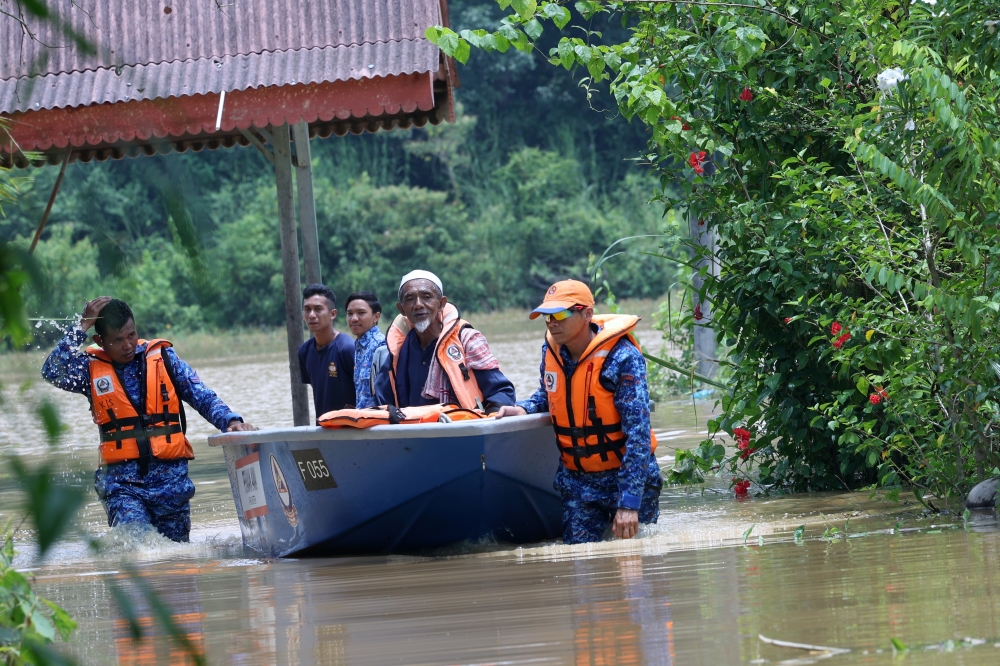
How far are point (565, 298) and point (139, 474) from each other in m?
2.74

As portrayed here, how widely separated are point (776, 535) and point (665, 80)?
2720 millimetres

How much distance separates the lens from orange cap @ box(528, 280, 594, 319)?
5852mm

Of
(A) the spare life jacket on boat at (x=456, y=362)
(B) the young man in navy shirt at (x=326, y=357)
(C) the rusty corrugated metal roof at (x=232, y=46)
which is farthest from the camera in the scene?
(C) the rusty corrugated metal roof at (x=232, y=46)

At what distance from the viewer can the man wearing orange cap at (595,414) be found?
5.78 metres

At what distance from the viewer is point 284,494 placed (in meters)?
6.36

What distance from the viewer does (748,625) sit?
3777 millimetres

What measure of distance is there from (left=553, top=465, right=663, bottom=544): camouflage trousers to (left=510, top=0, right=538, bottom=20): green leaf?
230 cm

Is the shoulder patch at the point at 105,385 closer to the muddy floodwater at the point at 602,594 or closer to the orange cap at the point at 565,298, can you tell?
the muddy floodwater at the point at 602,594

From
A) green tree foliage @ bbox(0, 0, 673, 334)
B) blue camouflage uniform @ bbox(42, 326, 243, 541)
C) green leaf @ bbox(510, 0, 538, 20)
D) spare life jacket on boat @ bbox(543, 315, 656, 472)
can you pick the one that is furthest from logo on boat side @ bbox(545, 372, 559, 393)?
green tree foliage @ bbox(0, 0, 673, 334)

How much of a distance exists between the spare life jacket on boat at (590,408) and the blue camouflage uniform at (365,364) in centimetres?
113

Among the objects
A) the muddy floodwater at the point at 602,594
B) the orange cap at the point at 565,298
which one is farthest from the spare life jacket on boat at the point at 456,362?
the muddy floodwater at the point at 602,594

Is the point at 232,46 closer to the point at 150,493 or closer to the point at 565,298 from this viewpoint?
the point at 150,493

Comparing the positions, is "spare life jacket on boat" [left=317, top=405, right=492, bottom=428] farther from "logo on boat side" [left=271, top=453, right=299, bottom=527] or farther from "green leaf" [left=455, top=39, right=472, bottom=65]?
"green leaf" [left=455, top=39, right=472, bottom=65]

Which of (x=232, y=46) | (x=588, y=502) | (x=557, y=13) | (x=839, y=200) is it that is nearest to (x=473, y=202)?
(x=232, y=46)
